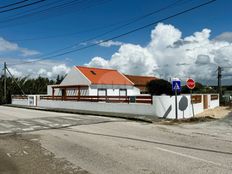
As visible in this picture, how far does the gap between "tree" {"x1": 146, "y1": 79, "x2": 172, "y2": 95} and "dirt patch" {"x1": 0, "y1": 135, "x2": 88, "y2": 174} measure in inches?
1537

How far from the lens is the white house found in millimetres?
39281

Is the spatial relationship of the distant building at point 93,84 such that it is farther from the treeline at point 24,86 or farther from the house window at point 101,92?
the treeline at point 24,86

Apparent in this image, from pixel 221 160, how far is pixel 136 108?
1454cm

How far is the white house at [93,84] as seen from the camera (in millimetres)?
39281

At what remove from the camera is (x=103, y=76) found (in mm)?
43031

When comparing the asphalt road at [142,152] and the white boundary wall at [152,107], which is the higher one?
the white boundary wall at [152,107]

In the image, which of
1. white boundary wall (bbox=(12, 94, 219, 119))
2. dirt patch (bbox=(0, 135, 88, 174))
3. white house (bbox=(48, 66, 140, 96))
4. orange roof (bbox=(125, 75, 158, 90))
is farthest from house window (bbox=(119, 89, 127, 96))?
dirt patch (bbox=(0, 135, 88, 174))

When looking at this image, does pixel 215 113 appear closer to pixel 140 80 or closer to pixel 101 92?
pixel 101 92

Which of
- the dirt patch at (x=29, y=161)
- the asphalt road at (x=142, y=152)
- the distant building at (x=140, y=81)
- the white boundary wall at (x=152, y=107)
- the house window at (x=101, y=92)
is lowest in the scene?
the dirt patch at (x=29, y=161)

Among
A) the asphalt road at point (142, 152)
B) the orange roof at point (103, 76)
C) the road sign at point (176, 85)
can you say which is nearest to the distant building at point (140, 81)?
the orange roof at point (103, 76)

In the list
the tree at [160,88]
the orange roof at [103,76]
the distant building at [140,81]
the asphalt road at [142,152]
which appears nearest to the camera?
the asphalt road at [142,152]

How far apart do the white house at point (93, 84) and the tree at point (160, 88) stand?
4204mm

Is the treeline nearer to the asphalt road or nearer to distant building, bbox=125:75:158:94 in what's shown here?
distant building, bbox=125:75:158:94

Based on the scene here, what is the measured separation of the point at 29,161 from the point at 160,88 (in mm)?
42599
